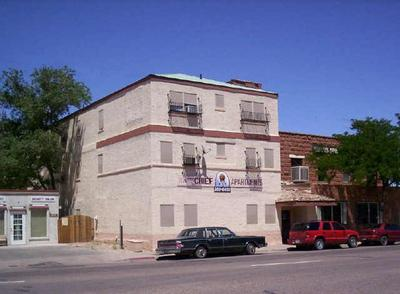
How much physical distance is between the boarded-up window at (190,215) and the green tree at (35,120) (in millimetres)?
13855

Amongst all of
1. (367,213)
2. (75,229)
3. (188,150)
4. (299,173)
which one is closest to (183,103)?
(188,150)

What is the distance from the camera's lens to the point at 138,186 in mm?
33031

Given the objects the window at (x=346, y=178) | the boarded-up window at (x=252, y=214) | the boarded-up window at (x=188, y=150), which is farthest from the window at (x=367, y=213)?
the boarded-up window at (x=188, y=150)

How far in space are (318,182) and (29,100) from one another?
22.1m

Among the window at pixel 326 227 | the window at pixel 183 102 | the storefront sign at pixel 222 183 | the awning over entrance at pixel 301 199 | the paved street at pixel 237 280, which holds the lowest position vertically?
the paved street at pixel 237 280

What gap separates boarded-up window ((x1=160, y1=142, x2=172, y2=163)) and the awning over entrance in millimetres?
8385

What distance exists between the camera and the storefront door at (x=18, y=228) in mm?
35594

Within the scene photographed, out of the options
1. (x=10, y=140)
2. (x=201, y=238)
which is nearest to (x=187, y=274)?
(x=201, y=238)

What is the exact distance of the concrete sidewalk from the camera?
25.8 m

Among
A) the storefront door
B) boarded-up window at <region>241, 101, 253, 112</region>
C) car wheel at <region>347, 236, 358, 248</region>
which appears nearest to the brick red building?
boarded-up window at <region>241, 101, 253, 112</region>

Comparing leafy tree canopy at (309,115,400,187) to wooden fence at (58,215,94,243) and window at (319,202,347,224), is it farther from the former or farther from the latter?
wooden fence at (58,215,94,243)

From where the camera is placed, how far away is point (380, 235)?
35.0m

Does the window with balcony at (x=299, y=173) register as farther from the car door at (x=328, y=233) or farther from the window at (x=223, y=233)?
the window at (x=223, y=233)

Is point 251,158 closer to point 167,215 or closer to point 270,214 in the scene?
point 270,214
